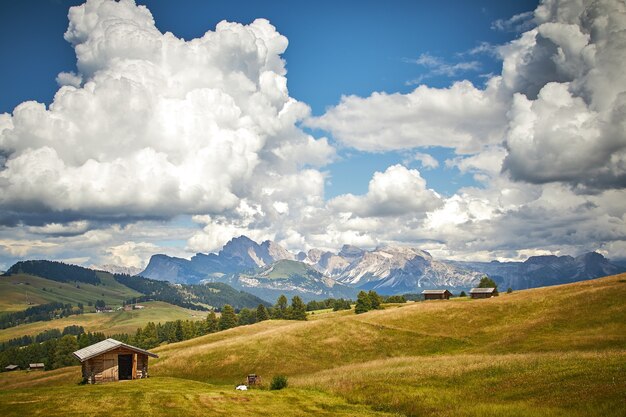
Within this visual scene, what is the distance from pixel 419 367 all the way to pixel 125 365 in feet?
145

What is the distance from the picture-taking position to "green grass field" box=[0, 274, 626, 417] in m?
34.5

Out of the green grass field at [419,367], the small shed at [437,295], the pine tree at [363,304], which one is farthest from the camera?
the small shed at [437,295]

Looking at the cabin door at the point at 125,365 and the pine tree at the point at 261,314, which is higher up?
the cabin door at the point at 125,365

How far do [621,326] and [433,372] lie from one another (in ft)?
132

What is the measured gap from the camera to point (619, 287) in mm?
86438

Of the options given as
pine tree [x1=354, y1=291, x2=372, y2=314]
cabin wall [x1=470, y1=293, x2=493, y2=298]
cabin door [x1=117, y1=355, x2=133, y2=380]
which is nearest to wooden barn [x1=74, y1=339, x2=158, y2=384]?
cabin door [x1=117, y1=355, x2=133, y2=380]

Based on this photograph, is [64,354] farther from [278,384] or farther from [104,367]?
[278,384]

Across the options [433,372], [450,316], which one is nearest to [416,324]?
[450,316]

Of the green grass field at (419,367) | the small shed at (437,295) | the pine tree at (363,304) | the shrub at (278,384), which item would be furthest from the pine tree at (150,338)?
the shrub at (278,384)

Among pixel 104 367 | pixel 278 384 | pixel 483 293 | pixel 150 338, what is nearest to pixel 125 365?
pixel 104 367

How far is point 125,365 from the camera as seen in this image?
67.2 metres

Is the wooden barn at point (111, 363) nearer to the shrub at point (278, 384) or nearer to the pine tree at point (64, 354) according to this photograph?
the shrub at point (278, 384)

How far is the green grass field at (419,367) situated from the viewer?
34.5m

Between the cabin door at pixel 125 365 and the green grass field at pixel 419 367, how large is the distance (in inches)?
237
